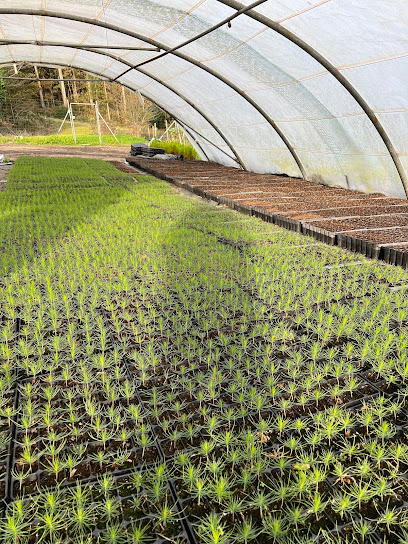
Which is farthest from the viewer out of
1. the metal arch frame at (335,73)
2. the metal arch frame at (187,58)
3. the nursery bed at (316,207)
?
the metal arch frame at (187,58)

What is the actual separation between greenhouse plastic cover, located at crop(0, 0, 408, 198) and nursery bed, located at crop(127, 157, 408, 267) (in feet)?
2.27

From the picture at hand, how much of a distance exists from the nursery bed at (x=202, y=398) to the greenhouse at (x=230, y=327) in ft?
0.04

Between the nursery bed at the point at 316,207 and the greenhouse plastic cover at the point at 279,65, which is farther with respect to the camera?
the greenhouse plastic cover at the point at 279,65

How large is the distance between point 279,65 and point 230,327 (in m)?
6.41

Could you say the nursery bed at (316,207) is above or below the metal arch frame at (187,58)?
below

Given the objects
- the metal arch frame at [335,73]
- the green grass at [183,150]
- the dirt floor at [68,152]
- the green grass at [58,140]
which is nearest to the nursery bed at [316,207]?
the metal arch frame at [335,73]

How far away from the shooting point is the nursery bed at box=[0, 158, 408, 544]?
154 cm

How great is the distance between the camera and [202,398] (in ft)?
7.13

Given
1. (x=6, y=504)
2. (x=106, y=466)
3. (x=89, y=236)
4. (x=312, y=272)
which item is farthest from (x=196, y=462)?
(x=89, y=236)

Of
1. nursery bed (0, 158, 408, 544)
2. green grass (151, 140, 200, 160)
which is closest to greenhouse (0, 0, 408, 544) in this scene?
nursery bed (0, 158, 408, 544)

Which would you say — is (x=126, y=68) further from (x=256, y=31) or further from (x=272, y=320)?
(x=272, y=320)

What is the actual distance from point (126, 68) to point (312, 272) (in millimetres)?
11696

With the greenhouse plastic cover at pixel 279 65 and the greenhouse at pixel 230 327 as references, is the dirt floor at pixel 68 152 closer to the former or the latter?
the greenhouse plastic cover at pixel 279 65

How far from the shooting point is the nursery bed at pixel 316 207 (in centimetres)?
490
